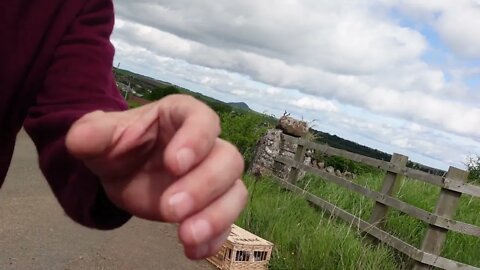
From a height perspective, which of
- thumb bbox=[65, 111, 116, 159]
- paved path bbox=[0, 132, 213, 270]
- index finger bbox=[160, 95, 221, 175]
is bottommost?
paved path bbox=[0, 132, 213, 270]

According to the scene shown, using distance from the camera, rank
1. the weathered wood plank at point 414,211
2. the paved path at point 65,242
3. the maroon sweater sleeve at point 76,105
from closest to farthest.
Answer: the maroon sweater sleeve at point 76,105, the paved path at point 65,242, the weathered wood plank at point 414,211

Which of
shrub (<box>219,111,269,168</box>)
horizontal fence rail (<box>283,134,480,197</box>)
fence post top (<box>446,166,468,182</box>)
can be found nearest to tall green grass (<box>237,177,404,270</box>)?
horizontal fence rail (<box>283,134,480,197</box>)

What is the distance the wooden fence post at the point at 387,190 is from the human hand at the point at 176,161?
270 inches

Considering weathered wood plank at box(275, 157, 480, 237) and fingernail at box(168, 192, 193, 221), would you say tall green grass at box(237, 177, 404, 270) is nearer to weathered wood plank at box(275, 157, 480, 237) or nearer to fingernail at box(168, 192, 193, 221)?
weathered wood plank at box(275, 157, 480, 237)

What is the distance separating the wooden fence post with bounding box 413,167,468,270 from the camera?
6.50m

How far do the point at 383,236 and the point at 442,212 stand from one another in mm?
810

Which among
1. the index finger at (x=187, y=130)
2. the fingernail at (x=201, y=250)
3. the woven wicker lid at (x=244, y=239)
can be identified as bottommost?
the woven wicker lid at (x=244, y=239)

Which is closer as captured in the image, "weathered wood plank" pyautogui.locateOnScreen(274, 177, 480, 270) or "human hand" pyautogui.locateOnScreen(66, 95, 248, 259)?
"human hand" pyautogui.locateOnScreen(66, 95, 248, 259)

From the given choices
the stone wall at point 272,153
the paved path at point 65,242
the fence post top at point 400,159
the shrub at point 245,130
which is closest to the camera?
the paved path at point 65,242

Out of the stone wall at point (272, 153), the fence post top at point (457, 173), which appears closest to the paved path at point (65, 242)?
the fence post top at point (457, 173)

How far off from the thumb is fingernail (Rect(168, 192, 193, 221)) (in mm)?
137

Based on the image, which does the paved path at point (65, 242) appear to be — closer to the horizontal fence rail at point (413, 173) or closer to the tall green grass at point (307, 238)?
the tall green grass at point (307, 238)

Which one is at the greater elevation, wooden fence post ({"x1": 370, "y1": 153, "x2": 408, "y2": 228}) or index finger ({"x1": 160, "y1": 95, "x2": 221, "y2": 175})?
index finger ({"x1": 160, "y1": 95, "x2": 221, "y2": 175})

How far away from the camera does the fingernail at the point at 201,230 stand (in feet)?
2.21
